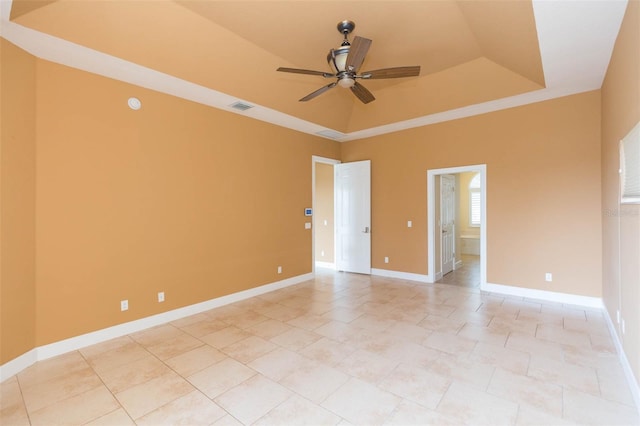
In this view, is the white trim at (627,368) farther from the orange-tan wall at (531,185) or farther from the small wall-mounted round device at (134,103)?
the small wall-mounted round device at (134,103)

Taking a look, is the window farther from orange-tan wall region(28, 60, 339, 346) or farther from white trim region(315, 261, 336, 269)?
orange-tan wall region(28, 60, 339, 346)

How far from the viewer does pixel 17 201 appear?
272 cm

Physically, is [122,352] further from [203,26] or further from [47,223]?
[203,26]

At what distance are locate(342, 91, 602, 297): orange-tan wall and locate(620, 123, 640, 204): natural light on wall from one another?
1.93 meters

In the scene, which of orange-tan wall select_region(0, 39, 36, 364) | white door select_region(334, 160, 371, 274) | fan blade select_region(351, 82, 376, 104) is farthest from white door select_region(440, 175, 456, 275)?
orange-tan wall select_region(0, 39, 36, 364)

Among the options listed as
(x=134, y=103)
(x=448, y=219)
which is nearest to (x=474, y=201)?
(x=448, y=219)

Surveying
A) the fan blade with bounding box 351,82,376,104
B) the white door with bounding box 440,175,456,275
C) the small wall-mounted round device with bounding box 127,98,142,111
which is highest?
the fan blade with bounding box 351,82,376,104

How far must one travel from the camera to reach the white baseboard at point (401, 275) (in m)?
5.76

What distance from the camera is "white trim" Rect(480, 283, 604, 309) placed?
418 cm

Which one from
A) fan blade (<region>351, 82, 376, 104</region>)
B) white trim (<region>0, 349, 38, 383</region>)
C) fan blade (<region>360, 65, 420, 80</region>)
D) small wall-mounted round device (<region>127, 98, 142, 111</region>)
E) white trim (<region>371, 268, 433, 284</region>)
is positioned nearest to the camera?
white trim (<region>0, 349, 38, 383</region>)

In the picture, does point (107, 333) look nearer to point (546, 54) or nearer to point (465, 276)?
point (546, 54)

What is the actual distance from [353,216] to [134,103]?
4.55 m

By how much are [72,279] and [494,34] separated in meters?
5.40

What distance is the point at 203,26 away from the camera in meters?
3.14
